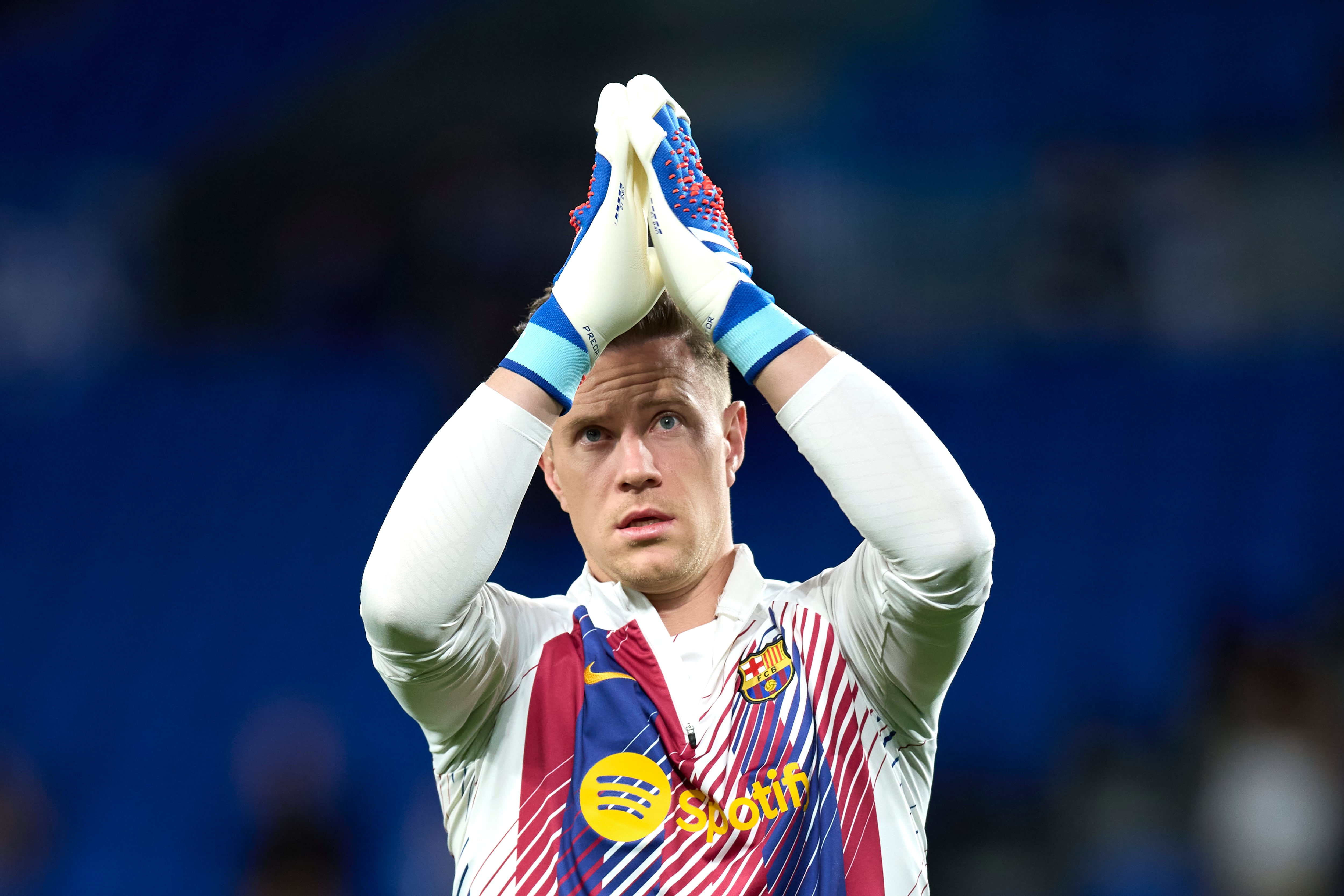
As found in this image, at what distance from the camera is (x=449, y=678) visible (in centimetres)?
178

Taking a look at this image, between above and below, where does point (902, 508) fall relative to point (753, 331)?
below

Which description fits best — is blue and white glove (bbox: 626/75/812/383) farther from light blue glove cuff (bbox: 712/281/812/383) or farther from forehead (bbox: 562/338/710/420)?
forehead (bbox: 562/338/710/420)

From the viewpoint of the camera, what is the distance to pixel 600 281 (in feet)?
6.07

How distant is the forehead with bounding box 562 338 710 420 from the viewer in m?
2.02

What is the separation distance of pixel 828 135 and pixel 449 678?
172 inches

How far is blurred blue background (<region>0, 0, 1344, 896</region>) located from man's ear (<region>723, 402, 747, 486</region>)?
7.20 ft

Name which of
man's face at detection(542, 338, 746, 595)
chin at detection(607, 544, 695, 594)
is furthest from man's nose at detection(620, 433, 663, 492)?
chin at detection(607, 544, 695, 594)

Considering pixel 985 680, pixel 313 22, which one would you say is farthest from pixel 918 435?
pixel 313 22

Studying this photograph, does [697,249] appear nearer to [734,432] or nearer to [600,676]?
[734,432]

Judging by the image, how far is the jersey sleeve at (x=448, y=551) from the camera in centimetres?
167

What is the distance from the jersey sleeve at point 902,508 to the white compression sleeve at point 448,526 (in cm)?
41

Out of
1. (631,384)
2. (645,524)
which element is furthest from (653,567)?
(631,384)

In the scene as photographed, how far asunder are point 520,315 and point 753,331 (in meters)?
3.35

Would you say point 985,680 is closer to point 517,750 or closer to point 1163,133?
point 1163,133
